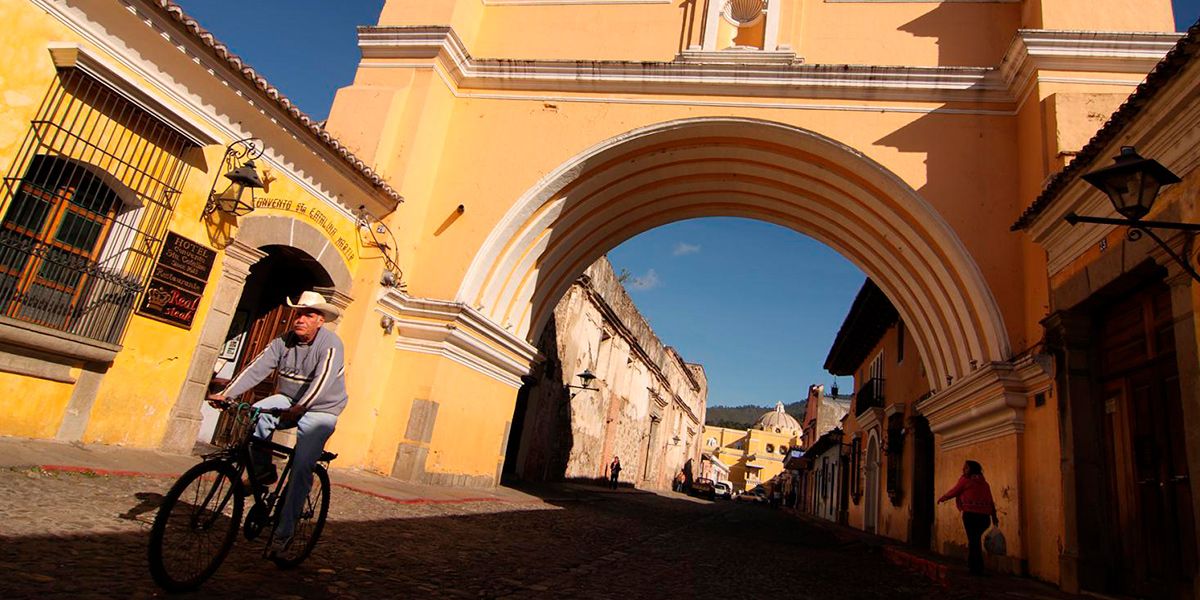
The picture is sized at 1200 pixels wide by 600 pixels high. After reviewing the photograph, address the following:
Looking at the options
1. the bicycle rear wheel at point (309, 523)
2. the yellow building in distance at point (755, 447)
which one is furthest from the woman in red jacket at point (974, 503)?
the yellow building in distance at point (755, 447)

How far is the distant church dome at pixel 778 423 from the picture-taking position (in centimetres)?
6238

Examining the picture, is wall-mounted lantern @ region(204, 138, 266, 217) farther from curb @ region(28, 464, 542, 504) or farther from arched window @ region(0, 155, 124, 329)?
curb @ region(28, 464, 542, 504)

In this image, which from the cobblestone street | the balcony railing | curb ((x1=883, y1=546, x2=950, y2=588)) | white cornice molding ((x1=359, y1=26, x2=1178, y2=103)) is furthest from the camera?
the balcony railing

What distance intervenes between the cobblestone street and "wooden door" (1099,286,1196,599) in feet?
4.65

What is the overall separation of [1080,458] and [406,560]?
5.22 m

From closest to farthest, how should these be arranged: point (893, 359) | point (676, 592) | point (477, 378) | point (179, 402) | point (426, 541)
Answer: point (676, 592), point (426, 541), point (179, 402), point (477, 378), point (893, 359)

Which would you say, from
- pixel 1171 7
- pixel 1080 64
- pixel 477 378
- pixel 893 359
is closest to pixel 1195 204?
pixel 1080 64

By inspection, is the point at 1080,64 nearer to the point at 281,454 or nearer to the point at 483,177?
the point at 483,177

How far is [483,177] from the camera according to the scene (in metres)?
9.84

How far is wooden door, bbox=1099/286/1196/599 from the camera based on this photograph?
4508mm

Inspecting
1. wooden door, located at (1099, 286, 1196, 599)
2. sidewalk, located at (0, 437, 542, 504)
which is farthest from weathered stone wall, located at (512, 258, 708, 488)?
wooden door, located at (1099, 286, 1196, 599)

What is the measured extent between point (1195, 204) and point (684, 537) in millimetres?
5583

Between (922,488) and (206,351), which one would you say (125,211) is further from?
(922,488)

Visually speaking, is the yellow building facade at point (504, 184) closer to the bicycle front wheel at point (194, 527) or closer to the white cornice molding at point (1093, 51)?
the white cornice molding at point (1093, 51)
